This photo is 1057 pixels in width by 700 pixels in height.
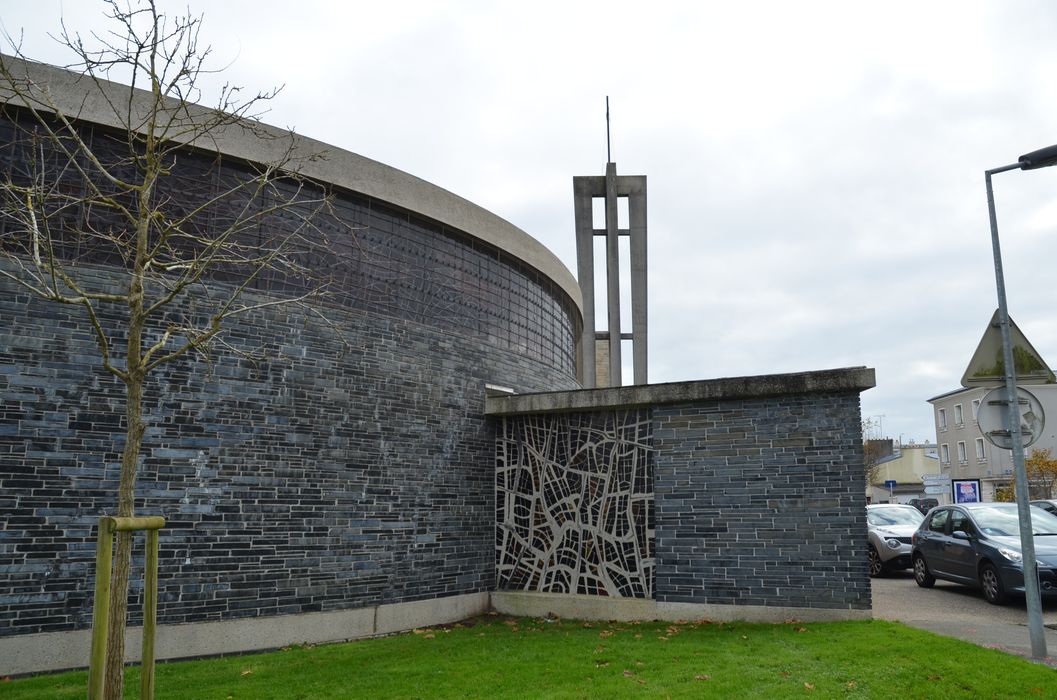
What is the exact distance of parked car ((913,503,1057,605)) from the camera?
34.6ft

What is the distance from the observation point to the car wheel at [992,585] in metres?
10.8

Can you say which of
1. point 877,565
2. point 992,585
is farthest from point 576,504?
point 877,565

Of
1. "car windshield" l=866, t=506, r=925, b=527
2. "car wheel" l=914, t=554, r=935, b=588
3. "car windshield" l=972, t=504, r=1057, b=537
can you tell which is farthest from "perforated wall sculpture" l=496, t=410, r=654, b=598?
"car windshield" l=866, t=506, r=925, b=527

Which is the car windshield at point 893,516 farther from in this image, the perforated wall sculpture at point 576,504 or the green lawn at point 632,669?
the green lawn at point 632,669


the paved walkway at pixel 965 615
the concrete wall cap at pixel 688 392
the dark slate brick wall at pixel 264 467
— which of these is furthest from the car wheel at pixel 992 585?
the dark slate brick wall at pixel 264 467

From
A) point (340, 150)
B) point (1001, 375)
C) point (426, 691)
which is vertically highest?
point (340, 150)

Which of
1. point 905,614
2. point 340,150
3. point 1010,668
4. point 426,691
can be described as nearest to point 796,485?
point 905,614

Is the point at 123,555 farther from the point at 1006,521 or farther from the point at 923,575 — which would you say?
the point at 923,575

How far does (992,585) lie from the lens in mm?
11039

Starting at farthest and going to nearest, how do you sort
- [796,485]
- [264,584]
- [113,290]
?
[796,485], [264,584], [113,290]

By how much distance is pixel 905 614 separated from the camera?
34.0 feet

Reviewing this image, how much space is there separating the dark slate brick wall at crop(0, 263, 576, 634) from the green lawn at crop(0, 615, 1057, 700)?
3.01 ft

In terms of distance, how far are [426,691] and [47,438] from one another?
465cm

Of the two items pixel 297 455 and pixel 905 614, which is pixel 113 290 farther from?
pixel 905 614
